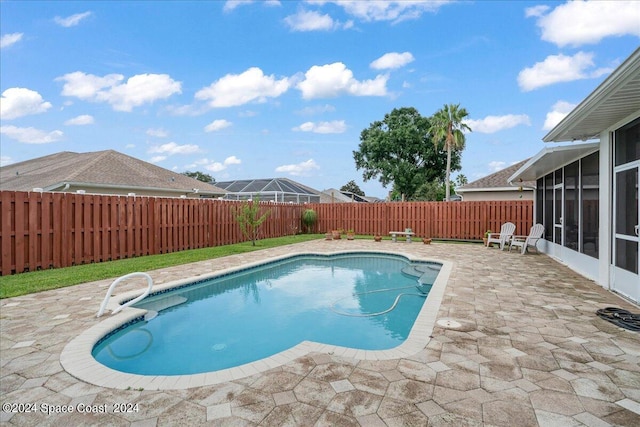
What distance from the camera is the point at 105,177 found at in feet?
47.0

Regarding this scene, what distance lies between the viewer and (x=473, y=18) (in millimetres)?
11523

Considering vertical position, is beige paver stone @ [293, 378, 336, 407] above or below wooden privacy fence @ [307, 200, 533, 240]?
below

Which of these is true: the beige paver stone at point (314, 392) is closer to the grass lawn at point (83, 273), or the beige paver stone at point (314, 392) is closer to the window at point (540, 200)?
the grass lawn at point (83, 273)

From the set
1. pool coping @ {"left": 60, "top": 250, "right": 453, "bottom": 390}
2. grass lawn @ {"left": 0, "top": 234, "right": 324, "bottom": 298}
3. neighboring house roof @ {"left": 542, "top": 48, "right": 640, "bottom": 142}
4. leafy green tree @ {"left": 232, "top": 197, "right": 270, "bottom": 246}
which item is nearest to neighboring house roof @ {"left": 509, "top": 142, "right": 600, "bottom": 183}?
neighboring house roof @ {"left": 542, "top": 48, "right": 640, "bottom": 142}

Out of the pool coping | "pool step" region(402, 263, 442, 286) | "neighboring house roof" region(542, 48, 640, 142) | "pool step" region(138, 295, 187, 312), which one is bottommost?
"pool step" region(138, 295, 187, 312)

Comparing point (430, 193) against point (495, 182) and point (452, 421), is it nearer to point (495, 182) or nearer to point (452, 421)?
point (495, 182)

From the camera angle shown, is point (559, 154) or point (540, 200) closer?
point (559, 154)

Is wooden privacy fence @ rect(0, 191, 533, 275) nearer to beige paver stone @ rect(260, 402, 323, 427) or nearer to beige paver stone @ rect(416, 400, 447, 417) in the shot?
beige paver stone @ rect(260, 402, 323, 427)

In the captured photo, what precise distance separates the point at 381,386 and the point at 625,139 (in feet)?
17.8

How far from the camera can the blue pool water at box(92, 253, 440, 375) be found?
3.88 m

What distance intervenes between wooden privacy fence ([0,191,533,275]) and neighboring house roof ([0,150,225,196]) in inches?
192

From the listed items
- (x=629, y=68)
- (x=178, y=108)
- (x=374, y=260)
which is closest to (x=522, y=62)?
(x=374, y=260)

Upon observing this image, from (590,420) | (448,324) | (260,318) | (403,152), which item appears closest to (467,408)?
(590,420)

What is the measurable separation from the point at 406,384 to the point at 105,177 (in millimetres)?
15398
